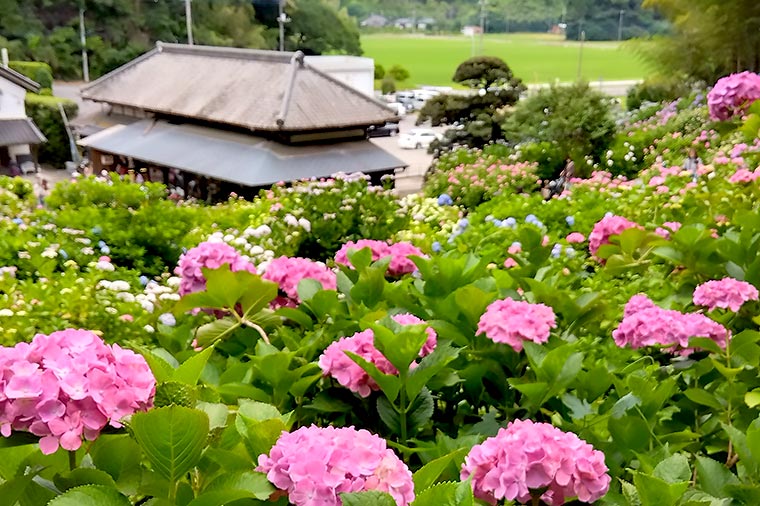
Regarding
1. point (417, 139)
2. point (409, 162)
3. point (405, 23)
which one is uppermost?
point (405, 23)

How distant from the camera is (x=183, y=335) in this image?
1241 millimetres

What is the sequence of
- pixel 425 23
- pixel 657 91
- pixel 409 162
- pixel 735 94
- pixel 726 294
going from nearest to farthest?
pixel 726 294
pixel 735 94
pixel 657 91
pixel 409 162
pixel 425 23

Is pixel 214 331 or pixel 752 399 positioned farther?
pixel 214 331

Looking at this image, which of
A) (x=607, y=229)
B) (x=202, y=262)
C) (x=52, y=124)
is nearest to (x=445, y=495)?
(x=202, y=262)

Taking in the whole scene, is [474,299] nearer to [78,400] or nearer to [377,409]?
[377,409]

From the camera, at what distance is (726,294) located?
1358mm

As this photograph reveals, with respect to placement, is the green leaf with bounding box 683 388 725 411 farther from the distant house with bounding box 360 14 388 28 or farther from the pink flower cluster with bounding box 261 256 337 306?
the distant house with bounding box 360 14 388 28

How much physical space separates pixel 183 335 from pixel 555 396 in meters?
0.60

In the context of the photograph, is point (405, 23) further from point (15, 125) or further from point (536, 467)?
point (536, 467)

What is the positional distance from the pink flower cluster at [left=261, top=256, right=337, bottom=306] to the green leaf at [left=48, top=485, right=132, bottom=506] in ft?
2.49

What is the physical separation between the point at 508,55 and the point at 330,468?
185 ft

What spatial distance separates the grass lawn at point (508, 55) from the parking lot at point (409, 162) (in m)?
15.1

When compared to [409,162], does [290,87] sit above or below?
above

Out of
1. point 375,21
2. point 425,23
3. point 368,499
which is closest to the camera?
point 368,499
